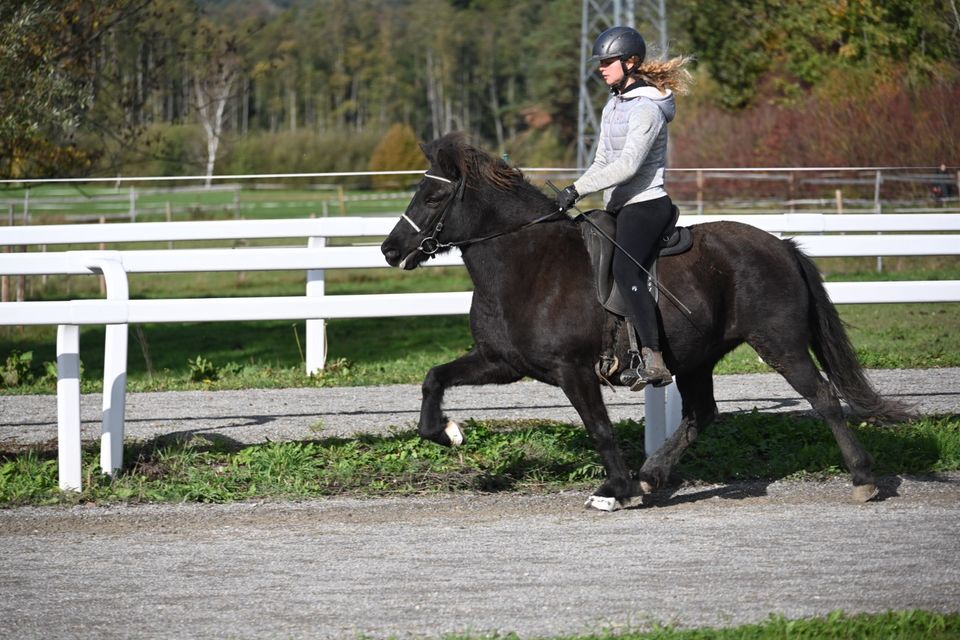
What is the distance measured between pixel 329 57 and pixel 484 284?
116159 mm

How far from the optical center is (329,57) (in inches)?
4692

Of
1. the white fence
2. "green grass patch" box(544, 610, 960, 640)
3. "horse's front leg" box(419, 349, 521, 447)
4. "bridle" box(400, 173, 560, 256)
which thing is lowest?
"green grass patch" box(544, 610, 960, 640)

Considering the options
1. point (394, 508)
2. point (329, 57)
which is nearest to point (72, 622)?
point (394, 508)

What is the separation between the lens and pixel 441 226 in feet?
22.9

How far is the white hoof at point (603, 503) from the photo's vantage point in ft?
22.4

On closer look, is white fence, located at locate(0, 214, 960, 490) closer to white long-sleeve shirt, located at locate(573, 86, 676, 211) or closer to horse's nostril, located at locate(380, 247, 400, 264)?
horse's nostril, located at locate(380, 247, 400, 264)

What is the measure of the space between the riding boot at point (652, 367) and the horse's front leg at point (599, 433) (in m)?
0.30

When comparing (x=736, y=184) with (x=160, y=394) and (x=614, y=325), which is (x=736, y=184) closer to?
(x=160, y=394)

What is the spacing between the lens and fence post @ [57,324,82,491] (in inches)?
286

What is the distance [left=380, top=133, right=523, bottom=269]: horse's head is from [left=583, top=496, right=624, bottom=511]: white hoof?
1.69 meters

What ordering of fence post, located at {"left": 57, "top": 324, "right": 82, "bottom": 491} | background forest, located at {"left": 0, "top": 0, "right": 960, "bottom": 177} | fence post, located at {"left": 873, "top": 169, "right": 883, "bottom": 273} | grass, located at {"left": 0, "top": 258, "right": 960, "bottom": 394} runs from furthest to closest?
fence post, located at {"left": 873, "top": 169, "right": 883, "bottom": 273} → background forest, located at {"left": 0, "top": 0, "right": 960, "bottom": 177} → grass, located at {"left": 0, "top": 258, "right": 960, "bottom": 394} → fence post, located at {"left": 57, "top": 324, "right": 82, "bottom": 491}

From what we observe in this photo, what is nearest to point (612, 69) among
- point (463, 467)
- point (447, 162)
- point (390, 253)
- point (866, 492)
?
point (447, 162)

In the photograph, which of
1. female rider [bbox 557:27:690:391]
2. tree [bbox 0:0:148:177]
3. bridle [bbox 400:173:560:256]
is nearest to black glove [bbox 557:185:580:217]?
female rider [bbox 557:27:690:391]

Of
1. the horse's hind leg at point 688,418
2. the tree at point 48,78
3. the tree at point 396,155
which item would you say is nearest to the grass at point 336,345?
the tree at point 48,78
